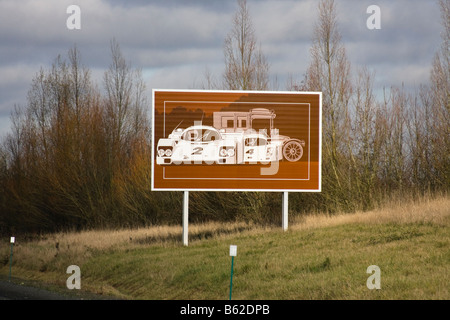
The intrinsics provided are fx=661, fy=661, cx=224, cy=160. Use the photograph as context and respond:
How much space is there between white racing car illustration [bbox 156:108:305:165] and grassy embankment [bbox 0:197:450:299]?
10.3 feet

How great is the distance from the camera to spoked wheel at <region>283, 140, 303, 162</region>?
2711 cm

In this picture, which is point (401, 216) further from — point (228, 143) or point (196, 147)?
point (196, 147)

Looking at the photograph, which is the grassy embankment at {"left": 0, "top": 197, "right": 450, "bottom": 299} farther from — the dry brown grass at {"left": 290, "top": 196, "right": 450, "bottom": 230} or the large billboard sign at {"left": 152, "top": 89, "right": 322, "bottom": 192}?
the large billboard sign at {"left": 152, "top": 89, "right": 322, "bottom": 192}

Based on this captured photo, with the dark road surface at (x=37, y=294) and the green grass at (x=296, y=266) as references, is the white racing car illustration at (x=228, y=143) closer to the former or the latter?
the green grass at (x=296, y=266)

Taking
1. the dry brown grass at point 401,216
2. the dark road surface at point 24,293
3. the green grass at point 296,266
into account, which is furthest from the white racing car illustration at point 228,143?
the dark road surface at point 24,293

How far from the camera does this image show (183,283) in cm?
1905

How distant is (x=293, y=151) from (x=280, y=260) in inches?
333

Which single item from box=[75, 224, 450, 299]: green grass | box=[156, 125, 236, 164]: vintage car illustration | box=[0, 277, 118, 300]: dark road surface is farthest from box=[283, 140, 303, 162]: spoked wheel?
box=[0, 277, 118, 300]: dark road surface

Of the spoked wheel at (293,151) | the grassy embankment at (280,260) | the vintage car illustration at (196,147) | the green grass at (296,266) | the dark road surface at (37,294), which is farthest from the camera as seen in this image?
the spoked wheel at (293,151)

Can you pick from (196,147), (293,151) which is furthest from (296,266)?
Answer: (196,147)

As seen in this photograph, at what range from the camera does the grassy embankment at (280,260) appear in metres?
15.6

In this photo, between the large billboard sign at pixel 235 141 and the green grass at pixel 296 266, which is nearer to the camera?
the green grass at pixel 296 266

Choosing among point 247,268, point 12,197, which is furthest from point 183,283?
point 12,197

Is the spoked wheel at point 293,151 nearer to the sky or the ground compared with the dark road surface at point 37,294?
nearer to the sky
